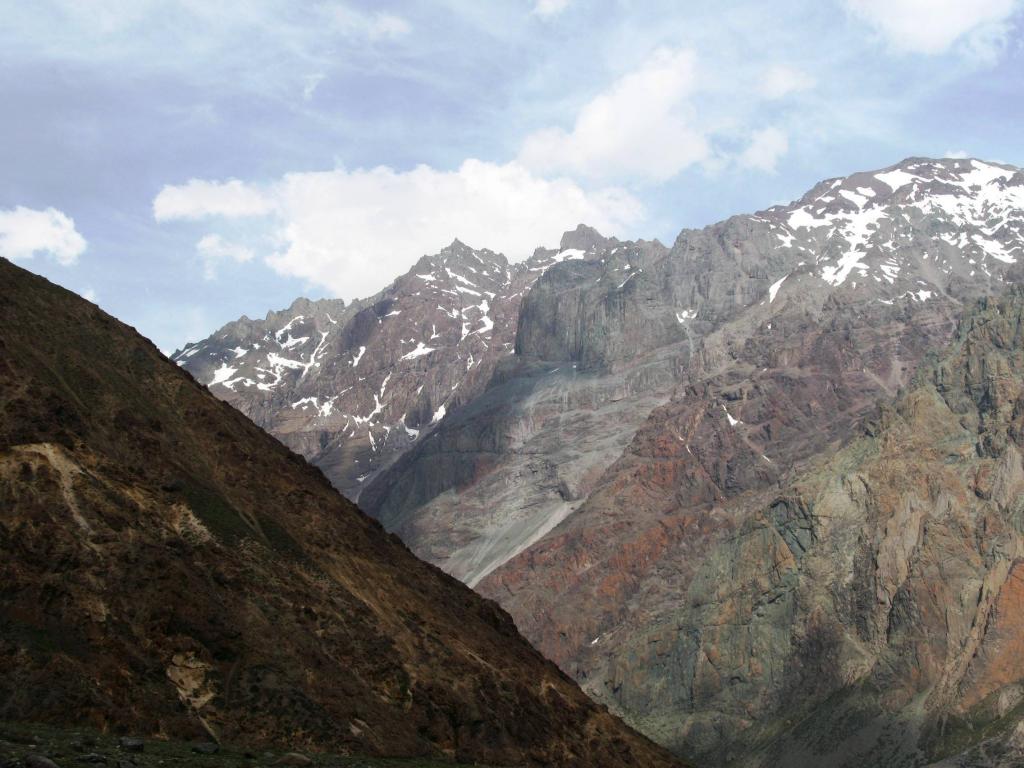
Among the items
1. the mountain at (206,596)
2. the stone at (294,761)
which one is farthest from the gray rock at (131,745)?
the mountain at (206,596)

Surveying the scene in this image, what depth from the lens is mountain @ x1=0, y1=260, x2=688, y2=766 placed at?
62.9m

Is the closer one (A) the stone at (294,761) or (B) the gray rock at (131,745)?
(B) the gray rock at (131,745)

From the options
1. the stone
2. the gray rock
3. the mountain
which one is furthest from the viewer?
the mountain

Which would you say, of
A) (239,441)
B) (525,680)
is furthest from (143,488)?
(525,680)

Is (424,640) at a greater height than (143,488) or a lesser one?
lesser

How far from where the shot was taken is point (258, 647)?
6994cm

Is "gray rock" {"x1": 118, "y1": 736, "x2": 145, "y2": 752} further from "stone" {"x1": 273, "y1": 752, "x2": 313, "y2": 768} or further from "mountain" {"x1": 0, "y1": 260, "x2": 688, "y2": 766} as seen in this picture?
"mountain" {"x1": 0, "y1": 260, "x2": 688, "y2": 766}

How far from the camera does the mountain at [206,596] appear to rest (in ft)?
206

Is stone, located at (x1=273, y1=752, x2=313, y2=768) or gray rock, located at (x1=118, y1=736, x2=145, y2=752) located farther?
stone, located at (x1=273, y1=752, x2=313, y2=768)

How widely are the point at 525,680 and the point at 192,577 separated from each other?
2472 centimetres

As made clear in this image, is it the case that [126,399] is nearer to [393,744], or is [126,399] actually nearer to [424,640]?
[424,640]

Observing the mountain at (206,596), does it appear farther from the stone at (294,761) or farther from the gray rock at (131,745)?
the stone at (294,761)

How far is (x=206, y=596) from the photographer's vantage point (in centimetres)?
7056

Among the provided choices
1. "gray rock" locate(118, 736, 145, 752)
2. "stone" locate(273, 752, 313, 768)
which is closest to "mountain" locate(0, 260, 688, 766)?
"gray rock" locate(118, 736, 145, 752)
